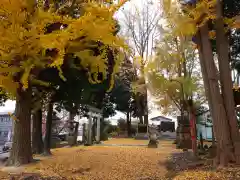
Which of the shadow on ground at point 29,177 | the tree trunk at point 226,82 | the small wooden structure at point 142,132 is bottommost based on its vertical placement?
the shadow on ground at point 29,177

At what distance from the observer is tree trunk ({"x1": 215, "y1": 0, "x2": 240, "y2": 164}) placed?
689 centimetres

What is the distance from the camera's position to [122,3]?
636 cm

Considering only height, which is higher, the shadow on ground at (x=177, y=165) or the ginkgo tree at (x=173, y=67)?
the ginkgo tree at (x=173, y=67)

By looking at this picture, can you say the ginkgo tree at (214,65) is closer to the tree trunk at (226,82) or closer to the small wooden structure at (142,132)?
the tree trunk at (226,82)

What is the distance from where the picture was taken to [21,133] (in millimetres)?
7867

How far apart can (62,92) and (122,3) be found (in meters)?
5.39

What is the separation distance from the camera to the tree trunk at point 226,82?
6.89 m

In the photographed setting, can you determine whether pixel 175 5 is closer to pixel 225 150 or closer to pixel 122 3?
pixel 122 3

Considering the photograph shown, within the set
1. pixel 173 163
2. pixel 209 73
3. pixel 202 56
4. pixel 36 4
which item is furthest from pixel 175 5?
pixel 173 163

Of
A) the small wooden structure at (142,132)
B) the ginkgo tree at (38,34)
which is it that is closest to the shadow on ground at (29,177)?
the ginkgo tree at (38,34)

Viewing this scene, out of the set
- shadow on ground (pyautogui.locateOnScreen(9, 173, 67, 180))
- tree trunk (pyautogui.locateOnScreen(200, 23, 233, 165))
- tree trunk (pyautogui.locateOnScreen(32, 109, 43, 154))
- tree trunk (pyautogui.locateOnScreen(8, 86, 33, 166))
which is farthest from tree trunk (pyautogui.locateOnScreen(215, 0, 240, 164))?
tree trunk (pyautogui.locateOnScreen(32, 109, 43, 154))

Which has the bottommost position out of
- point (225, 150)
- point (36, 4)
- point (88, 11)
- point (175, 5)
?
point (225, 150)

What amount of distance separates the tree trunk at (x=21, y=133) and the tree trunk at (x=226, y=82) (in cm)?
577

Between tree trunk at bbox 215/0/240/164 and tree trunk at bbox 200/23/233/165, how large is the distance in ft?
0.54
